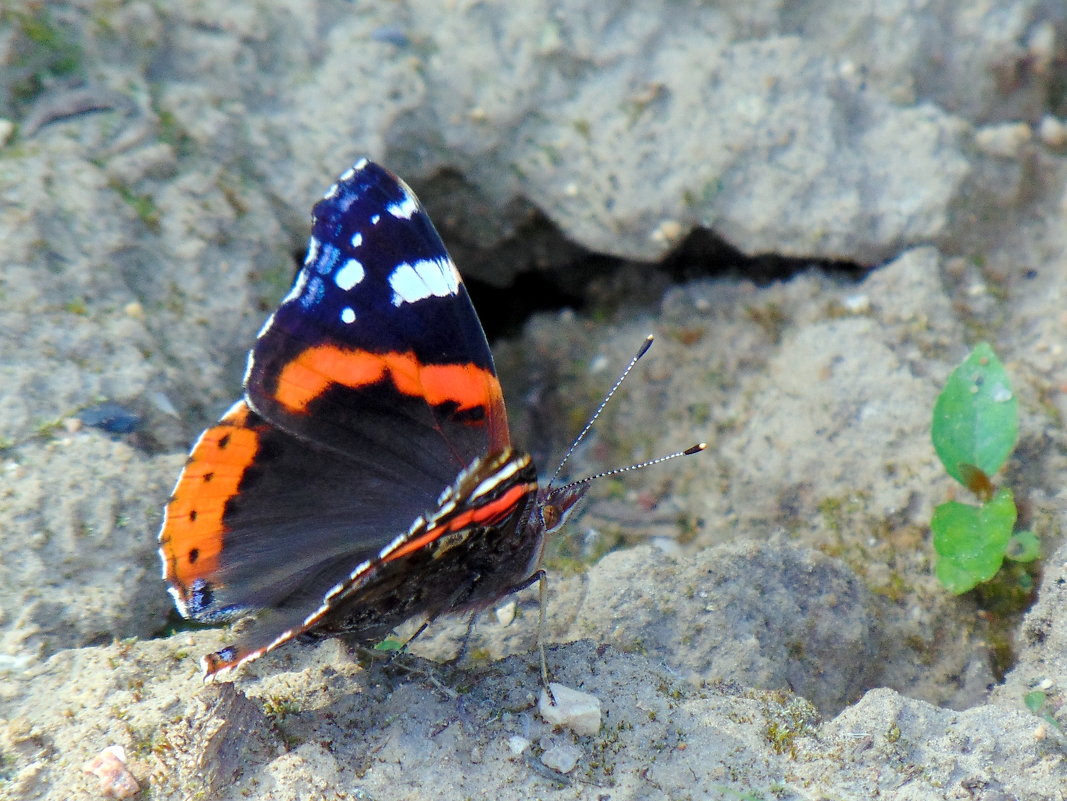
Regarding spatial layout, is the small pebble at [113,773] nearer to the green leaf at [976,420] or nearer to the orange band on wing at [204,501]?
the orange band on wing at [204,501]

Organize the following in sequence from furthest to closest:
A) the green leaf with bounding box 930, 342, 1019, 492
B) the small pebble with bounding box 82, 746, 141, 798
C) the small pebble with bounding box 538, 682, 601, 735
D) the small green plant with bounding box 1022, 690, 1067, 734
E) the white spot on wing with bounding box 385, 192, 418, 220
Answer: the green leaf with bounding box 930, 342, 1019, 492, the white spot on wing with bounding box 385, 192, 418, 220, the small green plant with bounding box 1022, 690, 1067, 734, the small pebble with bounding box 538, 682, 601, 735, the small pebble with bounding box 82, 746, 141, 798

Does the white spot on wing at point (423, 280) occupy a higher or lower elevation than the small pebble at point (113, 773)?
higher

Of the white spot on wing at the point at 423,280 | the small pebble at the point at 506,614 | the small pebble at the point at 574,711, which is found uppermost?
the white spot on wing at the point at 423,280

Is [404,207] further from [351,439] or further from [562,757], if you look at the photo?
[562,757]

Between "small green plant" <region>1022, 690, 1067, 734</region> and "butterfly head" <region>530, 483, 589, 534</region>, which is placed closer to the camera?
"small green plant" <region>1022, 690, 1067, 734</region>

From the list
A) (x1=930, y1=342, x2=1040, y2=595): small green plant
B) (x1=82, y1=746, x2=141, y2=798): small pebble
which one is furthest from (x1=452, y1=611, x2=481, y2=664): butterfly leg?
(x1=930, y1=342, x2=1040, y2=595): small green plant

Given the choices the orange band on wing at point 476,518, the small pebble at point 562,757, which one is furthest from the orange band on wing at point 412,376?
the small pebble at point 562,757

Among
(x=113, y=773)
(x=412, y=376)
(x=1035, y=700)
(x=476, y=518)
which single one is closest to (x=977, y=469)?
(x=1035, y=700)

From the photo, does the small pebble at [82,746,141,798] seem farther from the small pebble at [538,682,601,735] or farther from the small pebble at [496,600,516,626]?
the small pebble at [496,600,516,626]
